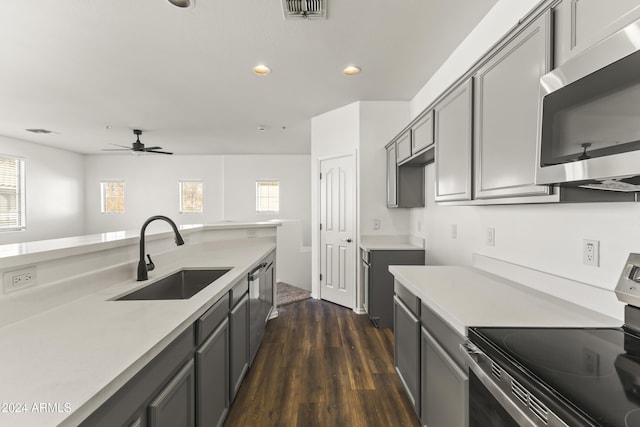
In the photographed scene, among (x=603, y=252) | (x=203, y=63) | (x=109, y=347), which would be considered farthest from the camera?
(x=203, y=63)

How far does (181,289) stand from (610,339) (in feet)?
7.49

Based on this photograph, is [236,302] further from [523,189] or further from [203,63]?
[203,63]

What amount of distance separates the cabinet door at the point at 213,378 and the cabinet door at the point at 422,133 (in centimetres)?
200

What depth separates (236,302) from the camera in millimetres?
1873

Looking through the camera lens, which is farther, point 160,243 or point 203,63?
point 203,63

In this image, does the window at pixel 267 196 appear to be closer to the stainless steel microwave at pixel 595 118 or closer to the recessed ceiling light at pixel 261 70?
the recessed ceiling light at pixel 261 70

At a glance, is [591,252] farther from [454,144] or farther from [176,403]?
[176,403]

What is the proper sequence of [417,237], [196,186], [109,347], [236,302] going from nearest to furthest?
[109,347], [236,302], [417,237], [196,186]

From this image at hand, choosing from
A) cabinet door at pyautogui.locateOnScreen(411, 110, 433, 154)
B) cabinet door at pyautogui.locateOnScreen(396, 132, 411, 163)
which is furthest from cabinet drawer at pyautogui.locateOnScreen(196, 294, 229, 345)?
cabinet door at pyautogui.locateOnScreen(396, 132, 411, 163)

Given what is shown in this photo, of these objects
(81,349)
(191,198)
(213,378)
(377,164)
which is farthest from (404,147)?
(191,198)

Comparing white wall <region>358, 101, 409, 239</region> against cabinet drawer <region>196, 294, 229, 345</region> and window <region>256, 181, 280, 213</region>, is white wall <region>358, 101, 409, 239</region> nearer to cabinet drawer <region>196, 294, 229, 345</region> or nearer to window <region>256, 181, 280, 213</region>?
cabinet drawer <region>196, 294, 229, 345</region>

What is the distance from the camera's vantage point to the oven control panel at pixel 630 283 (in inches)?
39.4

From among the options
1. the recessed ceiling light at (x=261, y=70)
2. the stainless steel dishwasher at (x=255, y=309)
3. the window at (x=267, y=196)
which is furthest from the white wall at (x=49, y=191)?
the stainless steel dishwasher at (x=255, y=309)

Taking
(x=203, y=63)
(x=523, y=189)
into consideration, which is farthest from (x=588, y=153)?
(x=203, y=63)
